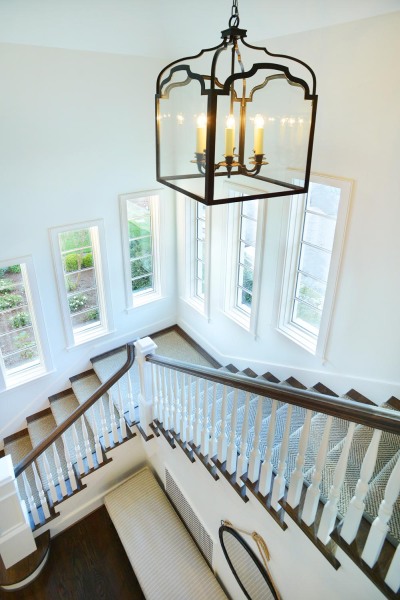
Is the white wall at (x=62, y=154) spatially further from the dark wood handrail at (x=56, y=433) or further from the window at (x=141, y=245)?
the dark wood handrail at (x=56, y=433)

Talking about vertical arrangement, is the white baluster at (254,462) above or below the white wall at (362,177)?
below

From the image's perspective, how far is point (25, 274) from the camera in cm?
395

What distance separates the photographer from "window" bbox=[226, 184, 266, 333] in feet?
12.3

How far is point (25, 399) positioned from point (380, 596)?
390cm

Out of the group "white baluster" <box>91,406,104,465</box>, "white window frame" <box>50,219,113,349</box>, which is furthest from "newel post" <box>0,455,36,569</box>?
"white window frame" <box>50,219,113,349</box>

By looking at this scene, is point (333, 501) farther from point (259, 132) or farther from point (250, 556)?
point (259, 132)

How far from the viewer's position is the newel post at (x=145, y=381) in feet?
10.3

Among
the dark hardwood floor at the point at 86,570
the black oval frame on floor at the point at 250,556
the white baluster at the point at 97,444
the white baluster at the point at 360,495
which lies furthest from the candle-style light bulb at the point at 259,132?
the dark hardwood floor at the point at 86,570

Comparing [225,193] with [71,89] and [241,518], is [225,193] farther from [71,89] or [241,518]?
[241,518]

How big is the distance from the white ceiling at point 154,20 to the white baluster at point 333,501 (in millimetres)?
2517

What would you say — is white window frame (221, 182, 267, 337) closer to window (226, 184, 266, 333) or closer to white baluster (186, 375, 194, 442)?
window (226, 184, 266, 333)

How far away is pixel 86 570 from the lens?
341 centimetres

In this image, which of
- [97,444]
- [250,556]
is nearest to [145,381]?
[97,444]

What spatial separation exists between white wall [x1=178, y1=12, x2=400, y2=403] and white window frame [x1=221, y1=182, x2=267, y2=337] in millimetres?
170
